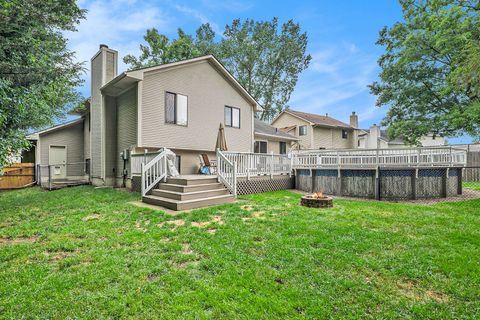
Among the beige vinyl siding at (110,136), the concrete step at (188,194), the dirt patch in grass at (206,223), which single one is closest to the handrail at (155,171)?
the concrete step at (188,194)

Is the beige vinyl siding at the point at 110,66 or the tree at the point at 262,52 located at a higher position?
the tree at the point at 262,52

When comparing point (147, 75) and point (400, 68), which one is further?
point (400, 68)

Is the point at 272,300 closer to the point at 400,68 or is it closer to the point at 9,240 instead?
the point at 9,240

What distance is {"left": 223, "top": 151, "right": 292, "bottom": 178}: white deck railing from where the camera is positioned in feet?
32.2

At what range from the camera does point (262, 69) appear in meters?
29.7

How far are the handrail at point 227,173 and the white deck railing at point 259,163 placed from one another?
0.39 m

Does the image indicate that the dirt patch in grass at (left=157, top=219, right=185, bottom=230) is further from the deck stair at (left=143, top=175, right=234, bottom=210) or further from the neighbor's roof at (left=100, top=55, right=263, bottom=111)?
the neighbor's roof at (left=100, top=55, right=263, bottom=111)

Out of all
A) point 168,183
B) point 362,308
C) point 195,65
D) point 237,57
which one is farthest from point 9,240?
point 237,57

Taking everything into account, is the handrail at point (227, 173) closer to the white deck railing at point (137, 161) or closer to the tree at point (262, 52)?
the white deck railing at point (137, 161)

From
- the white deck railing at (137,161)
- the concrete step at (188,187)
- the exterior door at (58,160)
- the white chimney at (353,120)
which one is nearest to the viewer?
the concrete step at (188,187)

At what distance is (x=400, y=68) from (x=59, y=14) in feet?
75.0

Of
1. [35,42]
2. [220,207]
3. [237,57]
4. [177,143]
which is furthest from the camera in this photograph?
[237,57]

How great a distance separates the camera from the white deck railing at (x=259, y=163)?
32.2ft

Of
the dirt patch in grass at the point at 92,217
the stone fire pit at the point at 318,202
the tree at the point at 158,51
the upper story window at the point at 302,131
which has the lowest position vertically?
the dirt patch in grass at the point at 92,217
